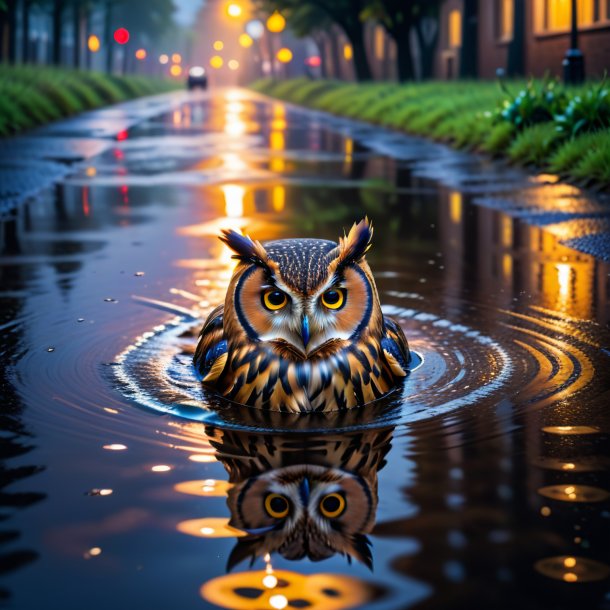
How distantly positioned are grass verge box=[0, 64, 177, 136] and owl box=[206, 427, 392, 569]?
2094 cm

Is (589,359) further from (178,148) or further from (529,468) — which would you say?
(178,148)

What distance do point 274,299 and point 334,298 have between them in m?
0.22

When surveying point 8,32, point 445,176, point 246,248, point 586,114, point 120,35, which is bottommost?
point 246,248

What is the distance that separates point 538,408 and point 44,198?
1053 centimetres

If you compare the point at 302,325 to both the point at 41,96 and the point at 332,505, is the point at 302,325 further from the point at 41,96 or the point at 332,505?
the point at 41,96

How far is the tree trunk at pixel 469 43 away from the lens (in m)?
34.7

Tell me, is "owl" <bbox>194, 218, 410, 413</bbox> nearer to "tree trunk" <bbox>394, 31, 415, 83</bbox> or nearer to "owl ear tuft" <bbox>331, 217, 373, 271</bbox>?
"owl ear tuft" <bbox>331, 217, 373, 271</bbox>

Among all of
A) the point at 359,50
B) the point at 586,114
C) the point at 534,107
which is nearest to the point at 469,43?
the point at 359,50

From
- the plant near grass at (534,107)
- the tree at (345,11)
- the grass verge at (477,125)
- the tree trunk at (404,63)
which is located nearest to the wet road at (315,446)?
the grass verge at (477,125)

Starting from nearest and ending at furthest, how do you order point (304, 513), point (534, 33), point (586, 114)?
point (304, 513) < point (586, 114) < point (534, 33)

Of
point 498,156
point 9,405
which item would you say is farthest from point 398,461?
point 498,156

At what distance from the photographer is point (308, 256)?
462cm

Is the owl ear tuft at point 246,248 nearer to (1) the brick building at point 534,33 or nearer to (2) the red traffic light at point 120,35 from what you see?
(1) the brick building at point 534,33

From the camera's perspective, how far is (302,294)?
178 inches
